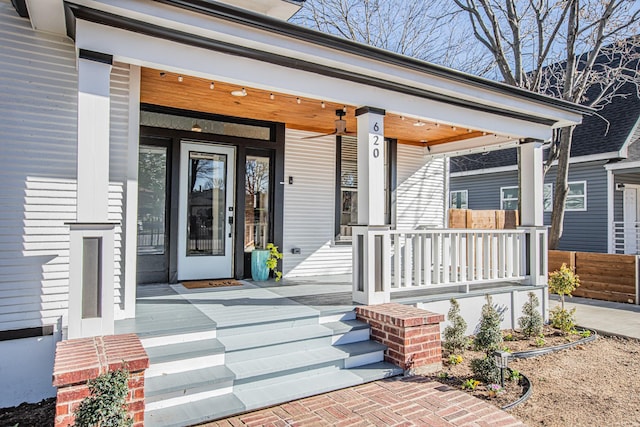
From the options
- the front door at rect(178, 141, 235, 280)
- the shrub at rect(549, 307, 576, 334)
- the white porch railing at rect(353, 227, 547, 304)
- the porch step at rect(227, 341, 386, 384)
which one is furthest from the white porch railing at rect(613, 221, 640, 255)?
the front door at rect(178, 141, 235, 280)

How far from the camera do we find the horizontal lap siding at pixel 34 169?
3.62 meters

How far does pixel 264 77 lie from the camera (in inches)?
157

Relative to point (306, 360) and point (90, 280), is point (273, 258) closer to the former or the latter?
point (306, 360)

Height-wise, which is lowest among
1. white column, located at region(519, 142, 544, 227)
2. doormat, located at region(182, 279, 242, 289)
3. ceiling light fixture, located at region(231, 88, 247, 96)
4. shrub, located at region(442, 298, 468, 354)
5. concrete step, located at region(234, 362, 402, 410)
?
concrete step, located at region(234, 362, 402, 410)

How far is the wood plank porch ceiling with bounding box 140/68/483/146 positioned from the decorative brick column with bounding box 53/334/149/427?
262 centimetres

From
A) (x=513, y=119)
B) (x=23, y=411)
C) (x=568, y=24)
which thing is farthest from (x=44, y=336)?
(x=568, y=24)

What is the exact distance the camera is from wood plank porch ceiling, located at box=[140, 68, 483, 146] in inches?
177

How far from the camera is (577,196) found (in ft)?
38.6

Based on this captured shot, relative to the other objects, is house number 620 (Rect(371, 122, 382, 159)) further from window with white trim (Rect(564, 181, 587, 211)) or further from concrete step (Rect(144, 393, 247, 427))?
window with white trim (Rect(564, 181, 587, 211))

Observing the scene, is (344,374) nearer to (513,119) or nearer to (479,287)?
(479,287)

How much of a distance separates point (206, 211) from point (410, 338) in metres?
3.54

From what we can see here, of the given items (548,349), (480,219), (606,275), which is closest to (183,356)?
Result: (548,349)

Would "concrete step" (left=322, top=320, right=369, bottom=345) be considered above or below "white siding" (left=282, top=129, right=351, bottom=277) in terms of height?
below

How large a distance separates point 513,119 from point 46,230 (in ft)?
19.9
